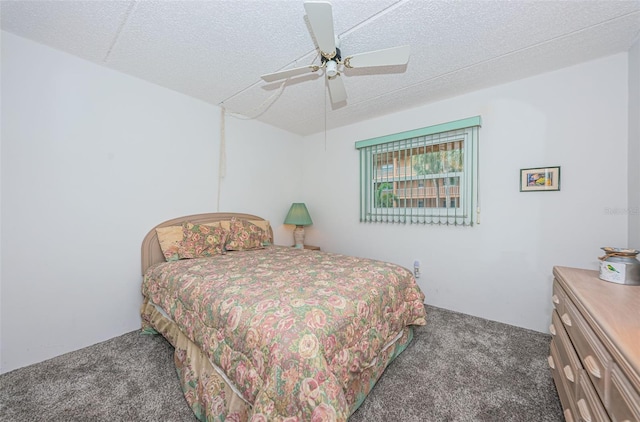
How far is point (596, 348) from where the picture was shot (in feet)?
3.09

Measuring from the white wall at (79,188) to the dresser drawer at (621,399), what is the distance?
3.09 metres

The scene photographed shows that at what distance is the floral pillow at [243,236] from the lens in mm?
2734

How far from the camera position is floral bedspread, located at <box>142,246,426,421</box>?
981 mm

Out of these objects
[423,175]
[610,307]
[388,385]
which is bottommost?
[388,385]

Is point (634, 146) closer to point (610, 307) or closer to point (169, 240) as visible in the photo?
point (610, 307)

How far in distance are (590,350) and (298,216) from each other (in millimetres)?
3017

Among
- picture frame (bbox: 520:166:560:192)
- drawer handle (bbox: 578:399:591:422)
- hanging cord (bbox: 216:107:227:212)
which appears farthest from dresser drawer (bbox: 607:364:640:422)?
hanging cord (bbox: 216:107:227:212)

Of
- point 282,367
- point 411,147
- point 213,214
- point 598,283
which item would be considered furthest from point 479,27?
point 213,214

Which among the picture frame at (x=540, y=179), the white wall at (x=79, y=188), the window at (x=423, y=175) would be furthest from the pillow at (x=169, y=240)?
the picture frame at (x=540, y=179)

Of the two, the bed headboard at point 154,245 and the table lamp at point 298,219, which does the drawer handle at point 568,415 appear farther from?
the bed headboard at point 154,245

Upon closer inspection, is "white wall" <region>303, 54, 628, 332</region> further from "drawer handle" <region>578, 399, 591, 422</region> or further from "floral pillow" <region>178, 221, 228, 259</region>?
"floral pillow" <region>178, 221, 228, 259</region>

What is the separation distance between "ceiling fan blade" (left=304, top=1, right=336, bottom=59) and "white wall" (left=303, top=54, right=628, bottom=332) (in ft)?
5.74

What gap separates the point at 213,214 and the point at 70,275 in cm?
129

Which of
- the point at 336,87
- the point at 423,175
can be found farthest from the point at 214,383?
the point at 423,175
